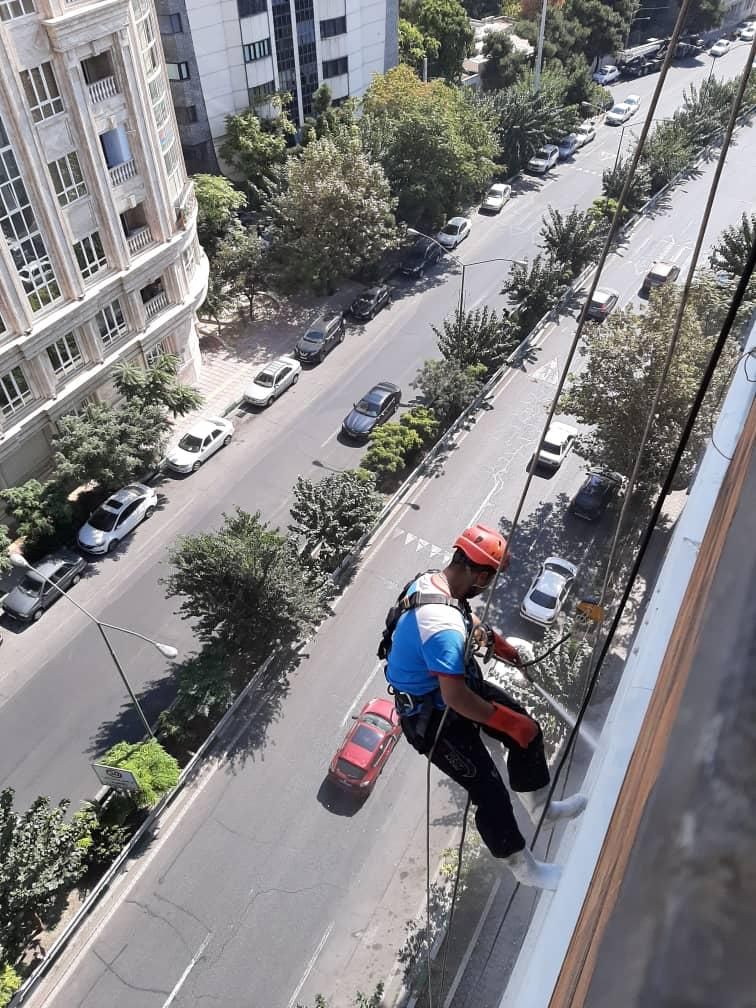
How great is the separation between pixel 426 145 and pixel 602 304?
13261mm

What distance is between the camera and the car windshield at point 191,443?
31281 millimetres

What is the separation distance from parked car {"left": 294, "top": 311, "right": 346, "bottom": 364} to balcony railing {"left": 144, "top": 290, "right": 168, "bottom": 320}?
745cm

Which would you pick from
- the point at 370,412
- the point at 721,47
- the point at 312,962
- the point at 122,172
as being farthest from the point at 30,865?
the point at 721,47

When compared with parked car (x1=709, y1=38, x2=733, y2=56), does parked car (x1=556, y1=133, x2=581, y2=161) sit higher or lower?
higher

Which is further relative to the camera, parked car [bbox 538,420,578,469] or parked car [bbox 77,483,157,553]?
parked car [bbox 538,420,578,469]

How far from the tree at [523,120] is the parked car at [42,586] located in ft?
134

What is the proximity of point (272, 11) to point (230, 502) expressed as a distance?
32.2m

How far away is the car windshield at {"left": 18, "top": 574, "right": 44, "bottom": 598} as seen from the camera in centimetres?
2556

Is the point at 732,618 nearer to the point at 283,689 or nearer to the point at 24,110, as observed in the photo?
the point at 283,689

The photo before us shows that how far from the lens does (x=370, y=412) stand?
32938 mm

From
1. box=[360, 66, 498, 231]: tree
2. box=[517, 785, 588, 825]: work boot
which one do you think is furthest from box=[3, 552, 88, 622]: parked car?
box=[360, 66, 498, 231]: tree

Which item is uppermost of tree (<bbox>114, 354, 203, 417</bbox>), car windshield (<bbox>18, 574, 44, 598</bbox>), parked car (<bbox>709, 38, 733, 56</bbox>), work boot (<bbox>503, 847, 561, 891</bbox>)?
work boot (<bbox>503, 847, 561, 891</bbox>)

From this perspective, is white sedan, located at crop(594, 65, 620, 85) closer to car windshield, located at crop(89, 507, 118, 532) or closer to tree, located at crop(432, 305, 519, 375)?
tree, located at crop(432, 305, 519, 375)

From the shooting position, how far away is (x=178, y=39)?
4112 cm
